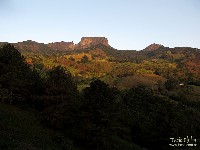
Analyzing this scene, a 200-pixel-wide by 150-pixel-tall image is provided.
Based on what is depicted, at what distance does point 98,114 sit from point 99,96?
3447 millimetres

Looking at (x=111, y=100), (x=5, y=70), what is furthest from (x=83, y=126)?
(x=5, y=70)

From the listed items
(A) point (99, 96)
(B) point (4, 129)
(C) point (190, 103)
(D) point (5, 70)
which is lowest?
(C) point (190, 103)

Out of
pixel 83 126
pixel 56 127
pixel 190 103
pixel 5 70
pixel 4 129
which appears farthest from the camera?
pixel 190 103

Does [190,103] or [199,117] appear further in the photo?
[190,103]

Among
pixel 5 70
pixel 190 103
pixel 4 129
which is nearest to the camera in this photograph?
pixel 4 129

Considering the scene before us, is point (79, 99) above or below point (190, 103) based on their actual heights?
above

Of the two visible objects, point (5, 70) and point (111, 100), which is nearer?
point (111, 100)

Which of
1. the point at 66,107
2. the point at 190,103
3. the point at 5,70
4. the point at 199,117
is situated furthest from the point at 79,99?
the point at 190,103

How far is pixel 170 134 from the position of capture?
225 ft

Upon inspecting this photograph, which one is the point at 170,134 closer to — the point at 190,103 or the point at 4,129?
the point at 4,129

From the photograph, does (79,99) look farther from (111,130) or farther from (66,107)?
(111,130)

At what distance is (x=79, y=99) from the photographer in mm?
64062

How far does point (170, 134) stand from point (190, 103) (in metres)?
81.4

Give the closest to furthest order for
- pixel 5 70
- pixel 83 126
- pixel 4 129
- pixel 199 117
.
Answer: pixel 4 129
pixel 83 126
pixel 5 70
pixel 199 117
